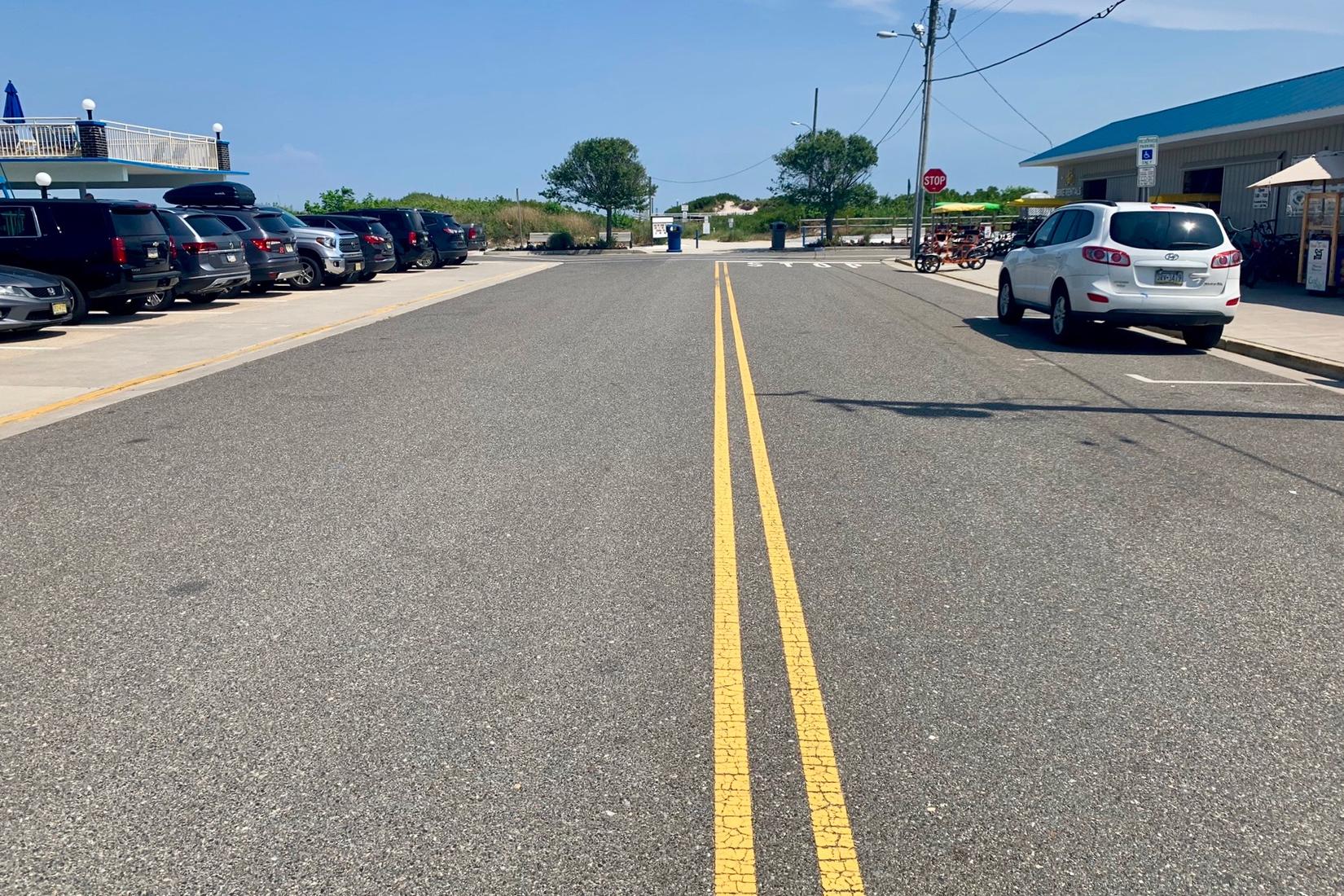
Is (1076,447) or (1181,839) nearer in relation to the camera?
(1181,839)

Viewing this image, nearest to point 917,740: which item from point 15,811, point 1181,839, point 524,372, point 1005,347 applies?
point 1181,839

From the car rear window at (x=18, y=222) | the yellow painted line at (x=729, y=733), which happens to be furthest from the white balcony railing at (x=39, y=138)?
the yellow painted line at (x=729, y=733)

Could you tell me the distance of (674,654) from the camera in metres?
4.74

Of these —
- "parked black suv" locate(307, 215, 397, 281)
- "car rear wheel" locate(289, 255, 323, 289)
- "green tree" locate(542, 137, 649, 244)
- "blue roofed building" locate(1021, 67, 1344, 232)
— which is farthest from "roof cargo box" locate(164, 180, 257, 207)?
"green tree" locate(542, 137, 649, 244)

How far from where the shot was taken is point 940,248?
37031mm

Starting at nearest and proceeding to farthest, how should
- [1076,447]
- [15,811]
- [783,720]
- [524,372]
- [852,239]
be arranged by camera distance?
[15,811]
[783,720]
[1076,447]
[524,372]
[852,239]

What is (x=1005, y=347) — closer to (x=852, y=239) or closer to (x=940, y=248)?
(x=940, y=248)

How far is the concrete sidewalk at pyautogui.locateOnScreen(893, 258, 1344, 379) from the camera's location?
43.6 ft

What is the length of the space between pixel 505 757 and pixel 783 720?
0.99m

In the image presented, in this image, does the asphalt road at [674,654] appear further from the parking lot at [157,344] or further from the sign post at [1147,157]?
the sign post at [1147,157]

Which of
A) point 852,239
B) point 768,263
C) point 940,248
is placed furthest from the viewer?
point 852,239

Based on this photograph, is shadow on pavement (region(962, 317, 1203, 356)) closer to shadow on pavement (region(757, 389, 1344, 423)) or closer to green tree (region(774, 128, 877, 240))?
shadow on pavement (region(757, 389, 1344, 423))

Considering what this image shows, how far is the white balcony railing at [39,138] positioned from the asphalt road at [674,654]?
27.5 meters

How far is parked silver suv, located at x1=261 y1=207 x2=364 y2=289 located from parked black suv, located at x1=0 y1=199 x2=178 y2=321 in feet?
26.8
